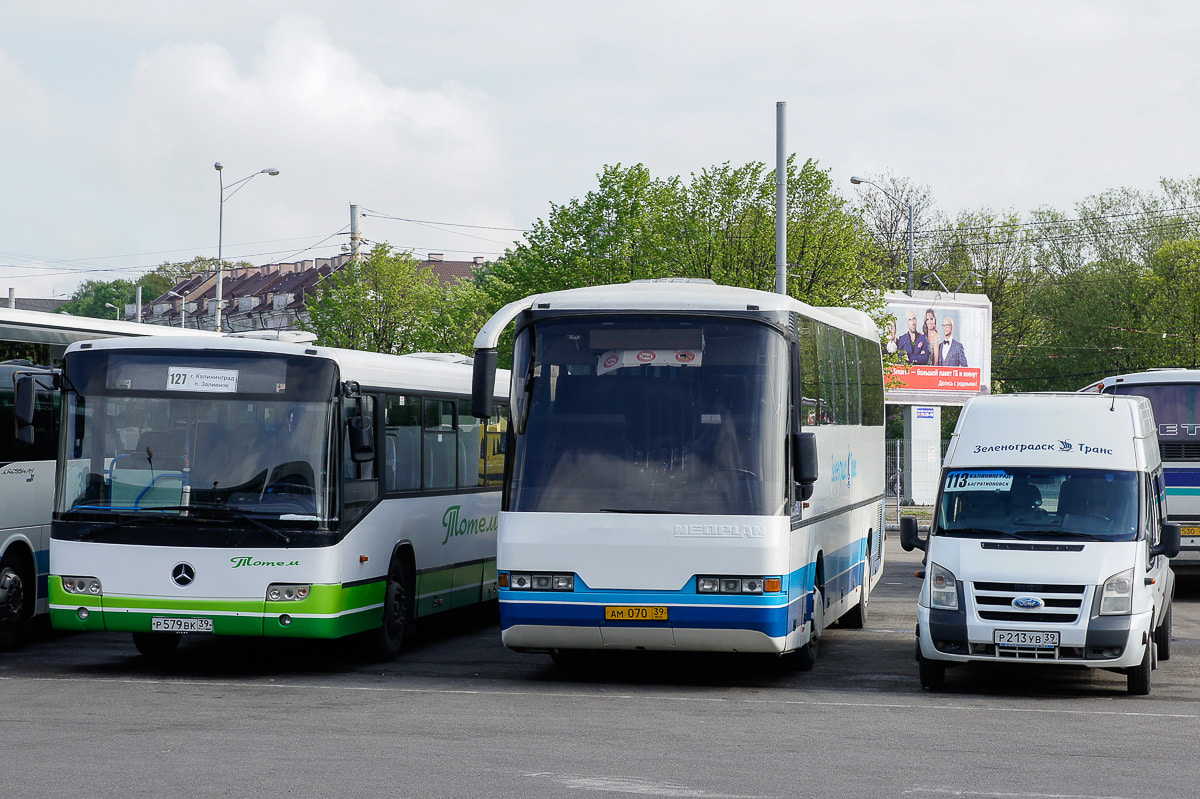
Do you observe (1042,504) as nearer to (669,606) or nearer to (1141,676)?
(1141,676)

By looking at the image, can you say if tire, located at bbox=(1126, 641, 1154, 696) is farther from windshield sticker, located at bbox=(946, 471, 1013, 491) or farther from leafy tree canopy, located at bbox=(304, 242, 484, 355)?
leafy tree canopy, located at bbox=(304, 242, 484, 355)

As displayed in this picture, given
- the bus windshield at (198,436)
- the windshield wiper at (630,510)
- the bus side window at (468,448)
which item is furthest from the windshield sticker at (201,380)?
the bus side window at (468,448)

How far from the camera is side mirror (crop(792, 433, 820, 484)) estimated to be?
496 inches

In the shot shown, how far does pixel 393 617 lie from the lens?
48.3 feet

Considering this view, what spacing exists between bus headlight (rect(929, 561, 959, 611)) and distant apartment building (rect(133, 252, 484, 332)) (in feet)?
343

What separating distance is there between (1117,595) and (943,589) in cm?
132

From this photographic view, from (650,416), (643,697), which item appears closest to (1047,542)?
(650,416)

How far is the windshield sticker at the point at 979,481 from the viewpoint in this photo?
1360cm

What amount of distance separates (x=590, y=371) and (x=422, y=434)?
3.38 m

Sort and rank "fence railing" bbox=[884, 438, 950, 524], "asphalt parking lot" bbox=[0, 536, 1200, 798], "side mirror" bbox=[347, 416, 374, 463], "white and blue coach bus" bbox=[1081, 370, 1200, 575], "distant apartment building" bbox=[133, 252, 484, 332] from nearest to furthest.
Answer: "asphalt parking lot" bbox=[0, 536, 1200, 798] < "side mirror" bbox=[347, 416, 374, 463] < "white and blue coach bus" bbox=[1081, 370, 1200, 575] < "fence railing" bbox=[884, 438, 950, 524] < "distant apartment building" bbox=[133, 252, 484, 332]

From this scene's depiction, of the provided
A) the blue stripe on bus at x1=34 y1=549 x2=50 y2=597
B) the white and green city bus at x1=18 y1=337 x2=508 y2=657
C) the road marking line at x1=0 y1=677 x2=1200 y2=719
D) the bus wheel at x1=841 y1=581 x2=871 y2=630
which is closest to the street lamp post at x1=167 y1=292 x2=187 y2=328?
the bus wheel at x1=841 y1=581 x2=871 y2=630

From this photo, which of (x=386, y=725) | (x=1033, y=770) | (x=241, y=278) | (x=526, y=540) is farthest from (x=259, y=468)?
(x=241, y=278)

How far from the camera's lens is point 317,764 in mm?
9133

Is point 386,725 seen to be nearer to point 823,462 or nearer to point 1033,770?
point 1033,770
